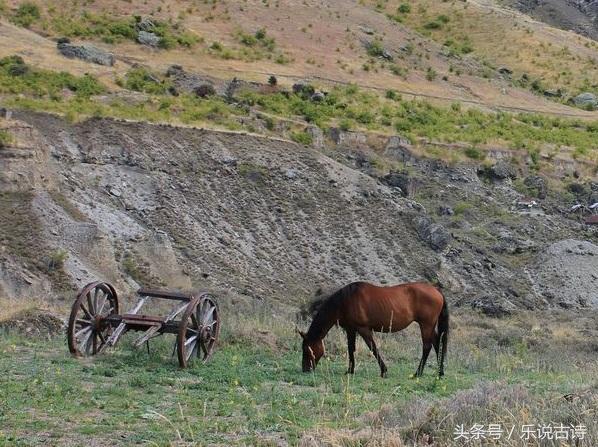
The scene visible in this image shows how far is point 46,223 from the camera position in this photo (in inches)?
1062

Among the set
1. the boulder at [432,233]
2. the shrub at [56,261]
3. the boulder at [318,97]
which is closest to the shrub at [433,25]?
the boulder at [318,97]

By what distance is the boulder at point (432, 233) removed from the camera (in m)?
36.0

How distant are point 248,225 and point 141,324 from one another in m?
19.8

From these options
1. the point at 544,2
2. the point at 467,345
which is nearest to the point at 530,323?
the point at 467,345

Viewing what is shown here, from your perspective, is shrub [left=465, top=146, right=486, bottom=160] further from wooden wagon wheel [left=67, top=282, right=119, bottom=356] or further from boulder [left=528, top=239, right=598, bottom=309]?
wooden wagon wheel [left=67, top=282, right=119, bottom=356]

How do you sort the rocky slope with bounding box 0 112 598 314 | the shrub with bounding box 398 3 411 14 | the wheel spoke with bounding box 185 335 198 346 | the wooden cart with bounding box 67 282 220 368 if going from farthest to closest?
the shrub with bounding box 398 3 411 14, the rocky slope with bounding box 0 112 598 314, the wooden cart with bounding box 67 282 220 368, the wheel spoke with bounding box 185 335 198 346

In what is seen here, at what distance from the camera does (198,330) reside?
13.8 m

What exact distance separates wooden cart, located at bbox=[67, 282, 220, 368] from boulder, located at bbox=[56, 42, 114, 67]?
34.6 metres

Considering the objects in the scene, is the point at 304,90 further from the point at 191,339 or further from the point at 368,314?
the point at 368,314

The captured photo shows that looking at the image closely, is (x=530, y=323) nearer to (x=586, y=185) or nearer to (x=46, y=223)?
(x=46, y=223)

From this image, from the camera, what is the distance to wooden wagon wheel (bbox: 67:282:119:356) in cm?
1368

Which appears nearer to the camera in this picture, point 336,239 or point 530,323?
point 530,323

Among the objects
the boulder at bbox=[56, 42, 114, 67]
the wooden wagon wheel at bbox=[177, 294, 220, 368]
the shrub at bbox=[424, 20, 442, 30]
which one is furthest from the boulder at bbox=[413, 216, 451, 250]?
the shrub at bbox=[424, 20, 442, 30]

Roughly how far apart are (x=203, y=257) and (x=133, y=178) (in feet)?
16.1
